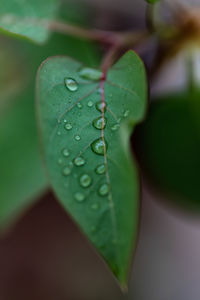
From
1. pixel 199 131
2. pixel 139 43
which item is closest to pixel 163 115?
pixel 199 131

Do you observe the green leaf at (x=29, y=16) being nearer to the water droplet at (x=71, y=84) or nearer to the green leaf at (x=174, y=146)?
the water droplet at (x=71, y=84)

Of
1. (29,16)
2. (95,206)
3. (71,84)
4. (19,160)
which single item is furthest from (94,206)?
(19,160)

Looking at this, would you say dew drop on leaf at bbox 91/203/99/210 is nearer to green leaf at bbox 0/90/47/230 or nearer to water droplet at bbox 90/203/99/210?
water droplet at bbox 90/203/99/210

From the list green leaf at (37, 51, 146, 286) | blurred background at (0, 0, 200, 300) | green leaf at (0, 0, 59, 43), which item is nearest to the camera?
green leaf at (37, 51, 146, 286)

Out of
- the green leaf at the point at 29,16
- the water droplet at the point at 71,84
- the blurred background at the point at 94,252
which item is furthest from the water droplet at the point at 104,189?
the blurred background at the point at 94,252

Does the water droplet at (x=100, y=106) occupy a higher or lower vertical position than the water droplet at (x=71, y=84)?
lower

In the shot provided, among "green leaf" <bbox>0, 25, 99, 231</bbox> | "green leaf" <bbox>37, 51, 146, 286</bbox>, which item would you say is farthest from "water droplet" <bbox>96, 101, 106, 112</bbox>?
"green leaf" <bbox>0, 25, 99, 231</bbox>
